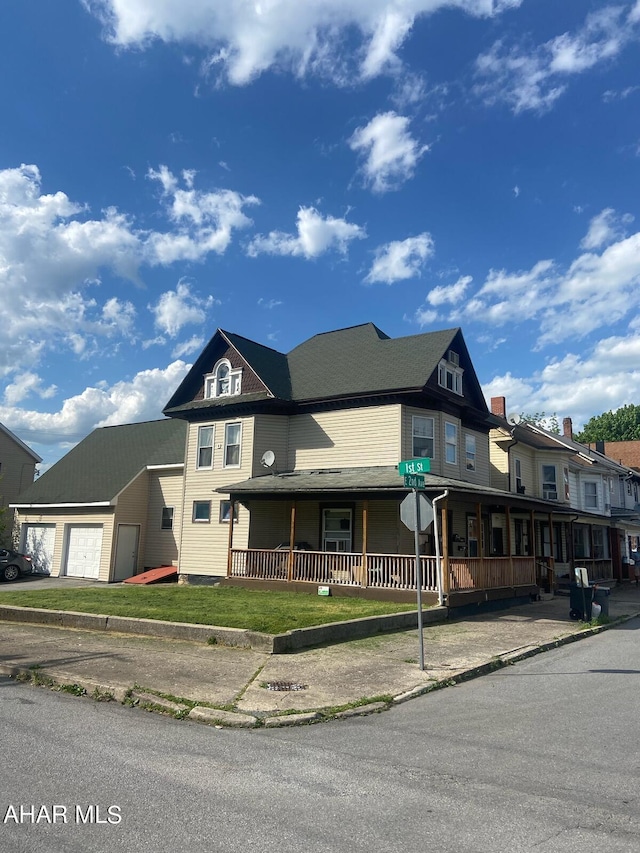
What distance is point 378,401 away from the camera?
2158cm

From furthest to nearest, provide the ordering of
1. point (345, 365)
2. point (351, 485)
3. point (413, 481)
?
point (345, 365) → point (351, 485) → point (413, 481)

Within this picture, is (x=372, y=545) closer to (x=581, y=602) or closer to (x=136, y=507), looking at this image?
(x=581, y=602)

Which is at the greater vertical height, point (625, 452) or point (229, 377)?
point (625, 452)

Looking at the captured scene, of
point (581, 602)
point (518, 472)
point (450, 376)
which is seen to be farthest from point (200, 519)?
point (518, 472)

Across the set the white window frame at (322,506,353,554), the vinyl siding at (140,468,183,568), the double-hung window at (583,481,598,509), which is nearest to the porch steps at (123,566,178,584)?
the vinyl siding at (140,468,183,568)

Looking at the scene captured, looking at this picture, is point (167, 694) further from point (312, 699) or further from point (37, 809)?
point (37, 809)

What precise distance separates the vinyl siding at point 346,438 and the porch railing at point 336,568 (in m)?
3.80

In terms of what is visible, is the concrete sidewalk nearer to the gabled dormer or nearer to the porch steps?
the porch steps

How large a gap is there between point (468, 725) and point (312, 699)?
198cm

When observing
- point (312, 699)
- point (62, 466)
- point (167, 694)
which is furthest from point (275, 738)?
point (62, 466)

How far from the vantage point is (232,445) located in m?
23.8

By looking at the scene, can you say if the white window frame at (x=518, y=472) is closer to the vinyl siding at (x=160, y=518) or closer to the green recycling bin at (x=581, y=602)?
the green recycling bin at (x=581, y=602)

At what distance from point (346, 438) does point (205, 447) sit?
19.8ft

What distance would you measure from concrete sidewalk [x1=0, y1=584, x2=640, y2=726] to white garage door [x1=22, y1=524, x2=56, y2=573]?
50.3 feet
